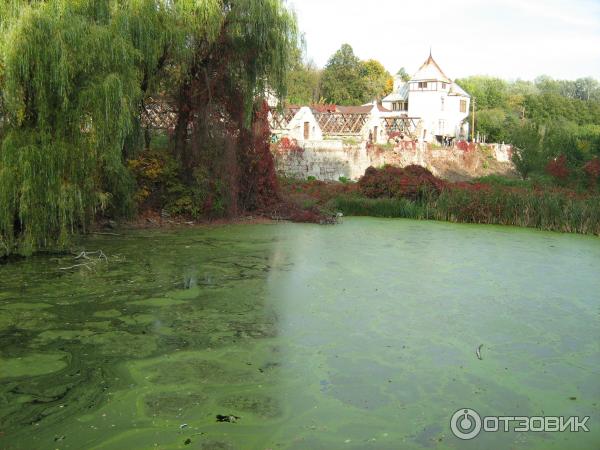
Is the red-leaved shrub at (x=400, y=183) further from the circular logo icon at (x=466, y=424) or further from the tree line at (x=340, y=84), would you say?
the tree line at (x=340, y=84)

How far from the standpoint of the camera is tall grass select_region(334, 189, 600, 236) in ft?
47.6

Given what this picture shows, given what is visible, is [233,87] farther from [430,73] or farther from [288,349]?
[430,73]

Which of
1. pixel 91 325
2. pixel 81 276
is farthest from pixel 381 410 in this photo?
pixel 81 276

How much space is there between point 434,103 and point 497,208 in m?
40.1

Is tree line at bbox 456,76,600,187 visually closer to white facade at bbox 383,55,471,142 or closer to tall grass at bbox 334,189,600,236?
white facade at bbox 383,55,471,142

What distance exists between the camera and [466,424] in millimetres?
4457

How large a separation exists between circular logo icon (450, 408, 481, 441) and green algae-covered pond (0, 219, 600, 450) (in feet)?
0.23

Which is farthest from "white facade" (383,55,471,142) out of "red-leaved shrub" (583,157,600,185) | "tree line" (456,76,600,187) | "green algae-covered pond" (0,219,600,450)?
"green algae-covered pond" (0,219,600,450)

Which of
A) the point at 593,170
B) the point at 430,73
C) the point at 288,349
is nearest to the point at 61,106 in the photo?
the point at 288,349

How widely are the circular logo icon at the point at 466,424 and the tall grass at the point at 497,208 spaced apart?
11.1m

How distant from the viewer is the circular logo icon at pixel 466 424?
431cm

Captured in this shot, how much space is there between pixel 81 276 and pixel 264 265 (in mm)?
2803

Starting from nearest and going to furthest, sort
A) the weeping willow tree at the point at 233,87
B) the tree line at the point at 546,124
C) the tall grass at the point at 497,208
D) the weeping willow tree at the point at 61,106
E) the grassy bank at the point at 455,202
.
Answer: the weeping willow tree at the point at 61,106, the weeping willow tree at the point at 233,87, the tall grass at the point at 497,208, the grassy bank at the point at 455,202, the tree line at the point at 546,124

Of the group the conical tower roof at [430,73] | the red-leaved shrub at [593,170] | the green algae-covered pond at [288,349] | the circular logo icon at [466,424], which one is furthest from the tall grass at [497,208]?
the conical tower roof at [430,73]
